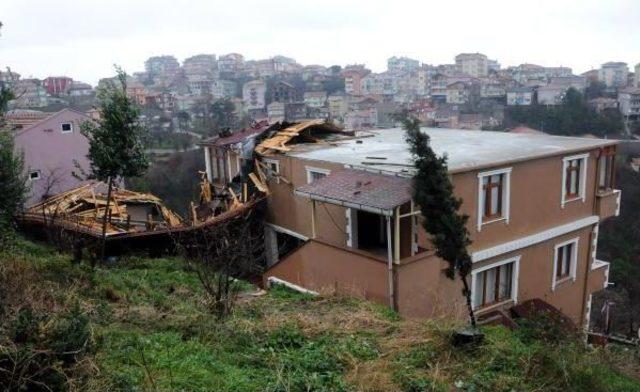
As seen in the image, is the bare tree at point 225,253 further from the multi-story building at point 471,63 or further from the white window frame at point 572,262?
the multi-story building at point 471,63

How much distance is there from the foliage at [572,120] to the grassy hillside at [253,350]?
192 ft

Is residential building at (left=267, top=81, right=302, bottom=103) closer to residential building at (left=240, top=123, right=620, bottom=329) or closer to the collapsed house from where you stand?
the collapsed house

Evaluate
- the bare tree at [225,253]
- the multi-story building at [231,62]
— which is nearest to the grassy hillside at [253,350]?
the bare tree at [225,253]

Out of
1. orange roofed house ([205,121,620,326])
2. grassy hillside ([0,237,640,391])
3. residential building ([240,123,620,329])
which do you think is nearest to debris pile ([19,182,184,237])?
orange roofed house ([205,121,620,326])

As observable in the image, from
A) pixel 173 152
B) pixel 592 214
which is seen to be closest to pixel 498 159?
pixel 592 214

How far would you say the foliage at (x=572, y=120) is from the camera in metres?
62.7

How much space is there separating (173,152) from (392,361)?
50.9m

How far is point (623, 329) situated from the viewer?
32.8 meters

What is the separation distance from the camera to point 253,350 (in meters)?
7.84

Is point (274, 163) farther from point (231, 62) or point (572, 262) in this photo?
point (231, 62)

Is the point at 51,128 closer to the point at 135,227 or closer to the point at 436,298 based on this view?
the point at 135,227

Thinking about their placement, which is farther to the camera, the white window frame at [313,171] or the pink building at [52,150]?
the pink building at [52,150]

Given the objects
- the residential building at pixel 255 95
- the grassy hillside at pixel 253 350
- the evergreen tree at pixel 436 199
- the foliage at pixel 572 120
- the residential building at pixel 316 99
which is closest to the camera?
the grassy hillside at pixel 253 350

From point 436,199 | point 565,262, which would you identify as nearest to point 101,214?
point 436,199
